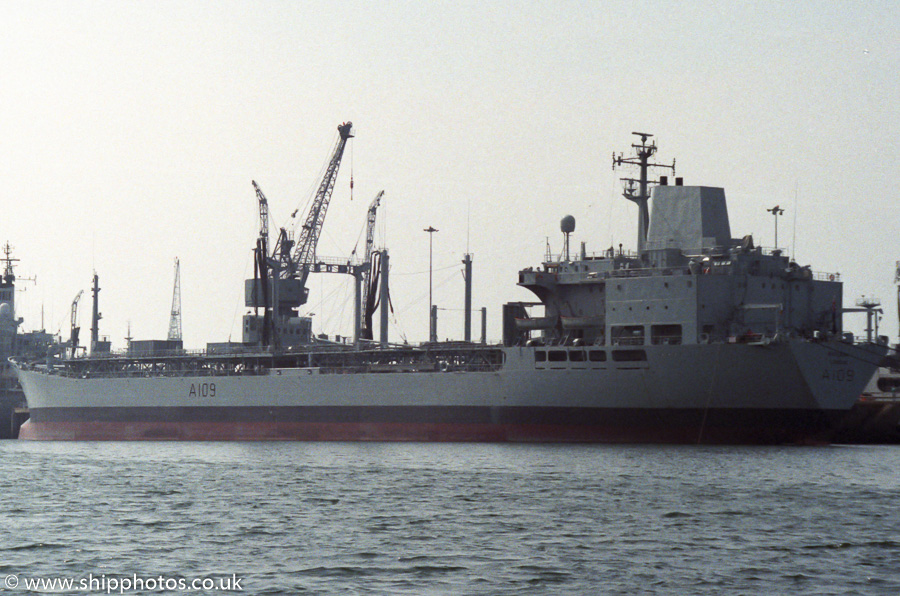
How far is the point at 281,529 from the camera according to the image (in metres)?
27.8

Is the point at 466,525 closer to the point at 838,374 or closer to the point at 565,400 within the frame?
the point at 565,400

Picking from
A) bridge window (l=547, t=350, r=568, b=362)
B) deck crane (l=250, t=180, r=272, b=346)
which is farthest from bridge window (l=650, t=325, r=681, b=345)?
deck crane (l=250, t=180, r=272, b=346)

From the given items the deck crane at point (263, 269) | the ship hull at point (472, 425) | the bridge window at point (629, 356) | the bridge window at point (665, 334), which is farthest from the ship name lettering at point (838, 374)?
the deck crane at point (263, 269)

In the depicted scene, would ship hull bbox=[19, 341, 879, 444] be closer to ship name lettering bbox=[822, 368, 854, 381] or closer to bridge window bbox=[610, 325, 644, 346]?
ship name lettering bbox=[822, 368, 854, 381]

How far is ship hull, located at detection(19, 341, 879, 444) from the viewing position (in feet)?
168

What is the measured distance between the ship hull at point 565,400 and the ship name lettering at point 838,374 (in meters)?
0.06

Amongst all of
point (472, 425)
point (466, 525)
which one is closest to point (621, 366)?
point (472, 425)

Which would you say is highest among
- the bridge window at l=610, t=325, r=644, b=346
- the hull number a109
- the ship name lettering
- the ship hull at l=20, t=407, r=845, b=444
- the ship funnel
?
the ship funnel

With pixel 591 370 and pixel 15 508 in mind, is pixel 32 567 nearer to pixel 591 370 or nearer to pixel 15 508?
pixel 15 508

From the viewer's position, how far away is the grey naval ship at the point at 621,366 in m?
51.4

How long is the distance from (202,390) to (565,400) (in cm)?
2464

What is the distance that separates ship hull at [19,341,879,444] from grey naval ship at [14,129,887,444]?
0.06 meters

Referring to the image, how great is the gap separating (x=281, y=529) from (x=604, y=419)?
2792 centimetres

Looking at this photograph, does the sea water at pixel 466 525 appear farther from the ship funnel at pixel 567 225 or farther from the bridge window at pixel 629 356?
the ship funnel at pixel 567 225
